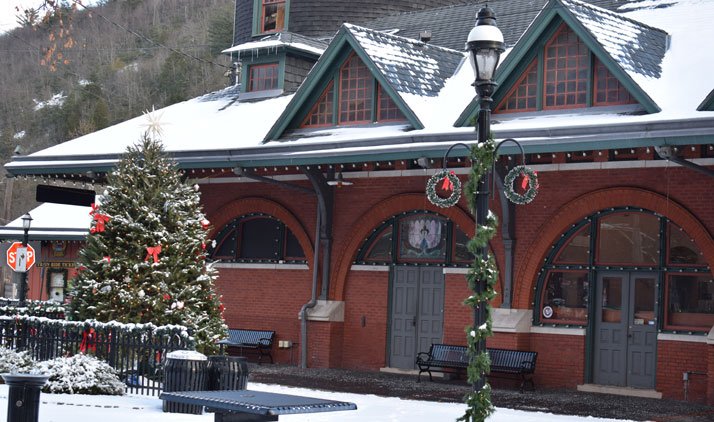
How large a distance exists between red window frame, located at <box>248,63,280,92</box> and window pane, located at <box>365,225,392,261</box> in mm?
6403

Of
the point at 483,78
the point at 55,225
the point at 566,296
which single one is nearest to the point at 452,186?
the point at 483,78

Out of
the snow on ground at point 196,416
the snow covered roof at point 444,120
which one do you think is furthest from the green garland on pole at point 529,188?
the snow on ground at point 196,416

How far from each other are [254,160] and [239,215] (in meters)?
3.18

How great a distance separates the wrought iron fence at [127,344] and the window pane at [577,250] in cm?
769

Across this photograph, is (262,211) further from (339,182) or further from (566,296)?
(566,296)

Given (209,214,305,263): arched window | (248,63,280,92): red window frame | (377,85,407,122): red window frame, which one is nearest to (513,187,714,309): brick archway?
(377,85,407,122): red window frame

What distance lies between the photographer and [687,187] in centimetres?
1725

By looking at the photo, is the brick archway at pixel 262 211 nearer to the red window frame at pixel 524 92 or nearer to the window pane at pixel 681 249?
the red window frame at pixel 524 92

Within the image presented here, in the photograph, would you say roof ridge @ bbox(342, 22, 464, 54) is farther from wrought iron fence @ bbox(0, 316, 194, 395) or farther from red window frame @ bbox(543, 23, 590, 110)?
wrought iron fence @ bbox(0, 316, 194, 395)

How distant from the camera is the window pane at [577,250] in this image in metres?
18.7

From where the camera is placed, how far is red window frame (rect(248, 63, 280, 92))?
26.2m

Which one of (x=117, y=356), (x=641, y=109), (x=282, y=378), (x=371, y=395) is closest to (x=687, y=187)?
(x=641, y=109)

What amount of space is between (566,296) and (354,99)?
6.14m

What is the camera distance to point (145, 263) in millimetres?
15562
